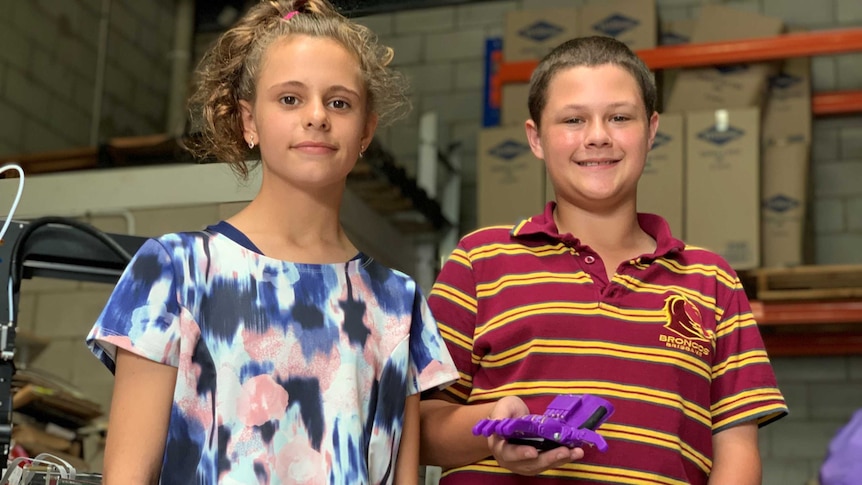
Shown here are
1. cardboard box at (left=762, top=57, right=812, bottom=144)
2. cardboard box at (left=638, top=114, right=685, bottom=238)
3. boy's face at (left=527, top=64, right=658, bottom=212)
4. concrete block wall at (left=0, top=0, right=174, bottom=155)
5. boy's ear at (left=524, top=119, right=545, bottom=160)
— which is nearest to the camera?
boy's face at (left=527, top=64, right=658, bottom=212)

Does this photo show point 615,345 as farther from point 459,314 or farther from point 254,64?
point 254,64

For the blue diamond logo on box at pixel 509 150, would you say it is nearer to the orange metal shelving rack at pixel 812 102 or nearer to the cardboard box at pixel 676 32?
the orange metal shelving rack at pixel 812 102

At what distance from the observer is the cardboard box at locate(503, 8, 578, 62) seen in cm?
447

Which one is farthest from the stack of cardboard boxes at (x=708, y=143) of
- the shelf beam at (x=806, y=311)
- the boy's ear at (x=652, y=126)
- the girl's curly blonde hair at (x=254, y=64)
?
the girl's curly blonde hair at (x=254, y=64)

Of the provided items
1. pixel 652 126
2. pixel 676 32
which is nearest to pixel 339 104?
pixel 652 126

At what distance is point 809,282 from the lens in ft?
13.0

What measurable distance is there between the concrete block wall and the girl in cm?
385

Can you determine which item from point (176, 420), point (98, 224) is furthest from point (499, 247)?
point (98, 224)

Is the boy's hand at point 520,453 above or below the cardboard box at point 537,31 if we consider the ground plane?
below

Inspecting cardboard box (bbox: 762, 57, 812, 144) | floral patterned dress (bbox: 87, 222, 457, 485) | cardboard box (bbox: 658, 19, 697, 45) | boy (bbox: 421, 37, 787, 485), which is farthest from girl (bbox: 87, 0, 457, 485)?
cardboard box (bbox: 658, 19, 697, 45)

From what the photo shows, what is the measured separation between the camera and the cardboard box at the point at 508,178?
4070 millimetres

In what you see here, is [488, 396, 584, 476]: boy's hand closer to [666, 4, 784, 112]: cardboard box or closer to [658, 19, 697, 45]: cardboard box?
[666, 4, 784, 112]: cardboard box

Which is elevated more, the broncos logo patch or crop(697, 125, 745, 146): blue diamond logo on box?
crop(697, 125, 745, 146): blue diamond logo on box

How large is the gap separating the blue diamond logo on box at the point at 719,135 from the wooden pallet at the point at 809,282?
485mm
